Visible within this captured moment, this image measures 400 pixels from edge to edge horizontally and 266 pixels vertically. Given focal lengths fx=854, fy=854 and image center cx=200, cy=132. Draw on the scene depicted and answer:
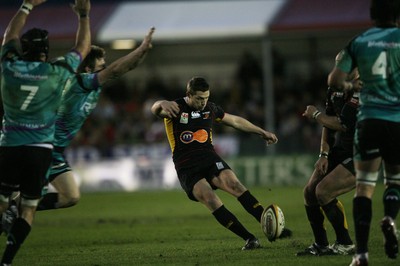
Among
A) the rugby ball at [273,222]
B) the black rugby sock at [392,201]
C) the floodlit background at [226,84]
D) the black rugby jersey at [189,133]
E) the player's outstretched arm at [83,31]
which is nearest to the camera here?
the black rugby sock at [392,201]

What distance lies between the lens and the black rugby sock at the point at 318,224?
9789 millimetres

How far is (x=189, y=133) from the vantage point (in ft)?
36.2

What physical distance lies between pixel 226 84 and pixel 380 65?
913 inches

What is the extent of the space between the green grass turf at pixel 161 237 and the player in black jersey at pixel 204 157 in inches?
18.4

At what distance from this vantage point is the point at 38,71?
8.30 m

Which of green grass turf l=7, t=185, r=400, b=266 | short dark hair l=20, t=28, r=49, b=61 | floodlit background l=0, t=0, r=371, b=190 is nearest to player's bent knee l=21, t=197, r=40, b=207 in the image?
short dark hair l=20, t=28, r=49, b=61

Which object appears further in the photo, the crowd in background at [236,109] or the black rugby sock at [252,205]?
the crowd in background at [236,109]

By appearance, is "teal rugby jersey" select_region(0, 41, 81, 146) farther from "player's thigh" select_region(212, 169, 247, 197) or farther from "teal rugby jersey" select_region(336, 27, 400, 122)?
"player's thigh" select_region(212, 169, 247, 197)

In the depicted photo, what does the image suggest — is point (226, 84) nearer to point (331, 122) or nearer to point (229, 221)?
point (229, 221)

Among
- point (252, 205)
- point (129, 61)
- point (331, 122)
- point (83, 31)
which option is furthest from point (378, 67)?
point (252, 205)

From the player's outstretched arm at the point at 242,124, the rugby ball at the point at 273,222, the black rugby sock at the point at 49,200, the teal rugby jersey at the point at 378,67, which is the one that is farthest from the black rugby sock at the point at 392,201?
the black rugby sock at the point at 49,200

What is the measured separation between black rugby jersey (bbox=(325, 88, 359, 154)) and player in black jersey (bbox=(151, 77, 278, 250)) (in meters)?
1.08

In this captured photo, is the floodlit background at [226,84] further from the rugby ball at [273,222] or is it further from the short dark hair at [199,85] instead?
the rugby ball at [273,222]

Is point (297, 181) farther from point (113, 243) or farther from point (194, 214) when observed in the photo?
point (113, 243)
